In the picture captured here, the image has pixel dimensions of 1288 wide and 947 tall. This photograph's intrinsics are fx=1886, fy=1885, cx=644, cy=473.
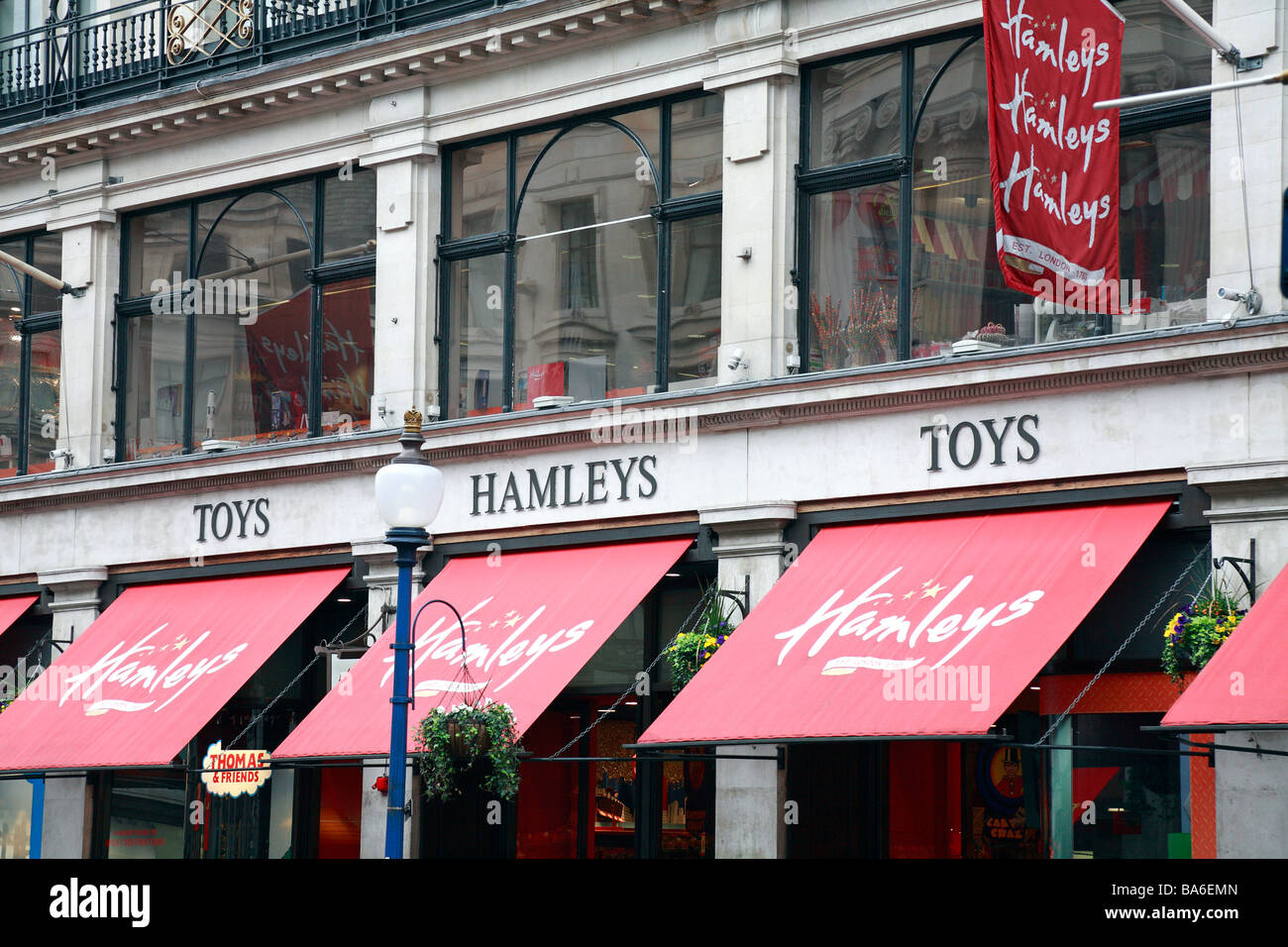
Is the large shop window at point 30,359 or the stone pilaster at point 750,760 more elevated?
the large shop window at point 30,359

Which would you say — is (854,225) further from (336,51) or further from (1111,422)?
(336,51)

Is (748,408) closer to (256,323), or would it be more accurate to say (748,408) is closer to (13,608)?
(256,323)

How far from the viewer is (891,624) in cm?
1680

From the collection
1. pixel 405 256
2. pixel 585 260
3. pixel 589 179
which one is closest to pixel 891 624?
pixel 585 260

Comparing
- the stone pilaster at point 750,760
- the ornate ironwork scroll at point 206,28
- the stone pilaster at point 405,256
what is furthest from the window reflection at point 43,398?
the stone pilaster at point 750,760

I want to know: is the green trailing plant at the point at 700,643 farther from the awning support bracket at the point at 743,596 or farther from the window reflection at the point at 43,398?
the window reflection at the point at 43,398

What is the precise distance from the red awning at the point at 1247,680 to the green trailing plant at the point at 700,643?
17.0ft

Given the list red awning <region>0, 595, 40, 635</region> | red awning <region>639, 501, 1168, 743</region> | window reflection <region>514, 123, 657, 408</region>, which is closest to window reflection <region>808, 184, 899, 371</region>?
red awning <region>639, 501, 1168, 743</region>

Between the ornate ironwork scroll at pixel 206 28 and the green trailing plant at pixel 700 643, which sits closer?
the green trailing plant at pixel 700 643

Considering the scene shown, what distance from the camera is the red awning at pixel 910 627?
51.8 ft

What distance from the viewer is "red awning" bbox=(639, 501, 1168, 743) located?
51.8 feet

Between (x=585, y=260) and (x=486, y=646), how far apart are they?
4499mm

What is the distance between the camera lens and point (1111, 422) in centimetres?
1653
